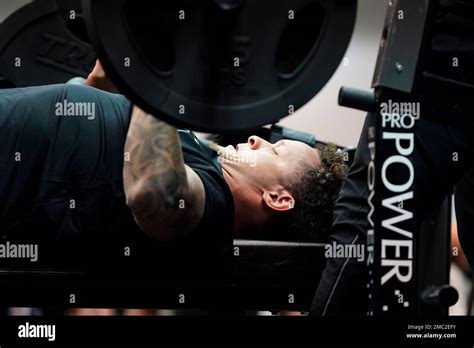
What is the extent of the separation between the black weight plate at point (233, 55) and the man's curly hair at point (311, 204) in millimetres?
1044

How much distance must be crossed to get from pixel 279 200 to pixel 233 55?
1.07 meters

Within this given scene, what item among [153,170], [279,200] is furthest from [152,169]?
[279,200]

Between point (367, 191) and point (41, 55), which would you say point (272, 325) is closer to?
point (367, 191)

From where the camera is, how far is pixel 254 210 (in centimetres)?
302

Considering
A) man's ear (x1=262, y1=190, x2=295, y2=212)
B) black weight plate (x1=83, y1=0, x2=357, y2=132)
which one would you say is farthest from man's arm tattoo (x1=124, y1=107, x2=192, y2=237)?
man's ear (x1=262, y1=190, x2=295, y2=212)

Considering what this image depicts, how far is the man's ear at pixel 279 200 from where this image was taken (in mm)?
3037

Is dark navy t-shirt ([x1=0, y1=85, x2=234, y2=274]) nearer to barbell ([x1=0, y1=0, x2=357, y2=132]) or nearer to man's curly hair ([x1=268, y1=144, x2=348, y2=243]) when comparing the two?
man's curly hair ([x1=268, y1=144, x2=348, y2=243])

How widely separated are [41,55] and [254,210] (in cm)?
118

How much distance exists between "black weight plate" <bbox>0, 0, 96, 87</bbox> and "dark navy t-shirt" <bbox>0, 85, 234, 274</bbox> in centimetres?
82

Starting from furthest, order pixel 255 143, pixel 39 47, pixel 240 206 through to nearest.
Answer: pixel 39 47 → pixel 255 143 → pixel 240 206

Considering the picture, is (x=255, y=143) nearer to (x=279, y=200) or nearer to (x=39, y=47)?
(x=279, y=200)

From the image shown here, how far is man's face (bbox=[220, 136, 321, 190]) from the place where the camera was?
305 cm

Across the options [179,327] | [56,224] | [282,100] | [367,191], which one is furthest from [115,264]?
[282,100]

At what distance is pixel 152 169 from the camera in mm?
2479
